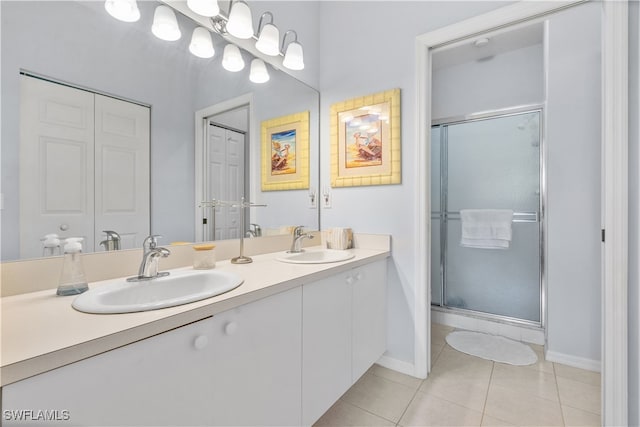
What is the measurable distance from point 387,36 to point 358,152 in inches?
29.5

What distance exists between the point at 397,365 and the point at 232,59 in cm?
205

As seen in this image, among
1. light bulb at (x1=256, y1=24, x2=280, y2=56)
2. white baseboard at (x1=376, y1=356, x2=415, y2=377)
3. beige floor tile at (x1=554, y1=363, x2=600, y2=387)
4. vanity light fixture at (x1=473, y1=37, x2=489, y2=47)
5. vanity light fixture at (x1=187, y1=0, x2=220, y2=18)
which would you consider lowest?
beige floor tile at (x1=554, y1=363, x2=600, y2=387)

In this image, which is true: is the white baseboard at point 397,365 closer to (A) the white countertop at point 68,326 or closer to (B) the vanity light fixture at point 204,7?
(A) the white countertop at point 68,326

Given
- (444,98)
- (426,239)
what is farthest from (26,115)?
(444,98)

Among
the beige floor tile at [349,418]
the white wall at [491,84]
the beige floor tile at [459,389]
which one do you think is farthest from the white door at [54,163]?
the white wall at [491,84]

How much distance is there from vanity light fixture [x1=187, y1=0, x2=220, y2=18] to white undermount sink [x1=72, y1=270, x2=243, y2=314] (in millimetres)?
1140

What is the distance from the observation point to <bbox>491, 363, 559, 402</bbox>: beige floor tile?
1607 millimetres

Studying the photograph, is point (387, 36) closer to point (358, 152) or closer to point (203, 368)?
point (358, 152)

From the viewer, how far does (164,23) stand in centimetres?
119

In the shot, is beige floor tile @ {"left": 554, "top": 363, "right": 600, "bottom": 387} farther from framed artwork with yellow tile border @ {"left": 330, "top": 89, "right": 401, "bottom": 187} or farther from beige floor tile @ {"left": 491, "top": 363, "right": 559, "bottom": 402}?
framed artwork with yellow tile border @ {"left": 330, "top": 89, "right": 401, "bottom": 187}

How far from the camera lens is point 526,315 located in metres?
2.42

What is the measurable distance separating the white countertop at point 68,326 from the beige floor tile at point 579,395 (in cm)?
174

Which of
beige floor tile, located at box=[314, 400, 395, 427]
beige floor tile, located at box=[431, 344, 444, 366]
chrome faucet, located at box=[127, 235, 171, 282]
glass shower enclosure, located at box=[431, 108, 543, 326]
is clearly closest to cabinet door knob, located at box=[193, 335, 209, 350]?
chrome faucet, located at box=[127, 235, 171, 282]

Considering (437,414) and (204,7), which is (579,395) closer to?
(437,414)
